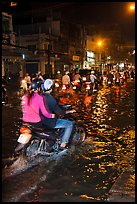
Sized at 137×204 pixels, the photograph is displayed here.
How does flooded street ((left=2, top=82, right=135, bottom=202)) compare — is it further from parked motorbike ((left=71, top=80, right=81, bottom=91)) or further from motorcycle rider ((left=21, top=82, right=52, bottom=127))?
parked motorbike ((left=71, top=80, right=81, bottom=91))

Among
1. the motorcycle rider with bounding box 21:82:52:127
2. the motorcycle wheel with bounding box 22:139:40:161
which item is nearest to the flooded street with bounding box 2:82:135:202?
the motorcycle wheel with bounding box 22:139:40:161


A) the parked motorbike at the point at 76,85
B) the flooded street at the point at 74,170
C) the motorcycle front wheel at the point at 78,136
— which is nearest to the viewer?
the flooded street at the point at 74,170

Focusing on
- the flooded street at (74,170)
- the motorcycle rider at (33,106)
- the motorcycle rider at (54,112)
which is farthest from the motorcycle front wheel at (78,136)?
the motorcycle rider at (33,106)

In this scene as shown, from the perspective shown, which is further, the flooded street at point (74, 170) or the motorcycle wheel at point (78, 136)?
the motorcycle wheel at point (78, 136)

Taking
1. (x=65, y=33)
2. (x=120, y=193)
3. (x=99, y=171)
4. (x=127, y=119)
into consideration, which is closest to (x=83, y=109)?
(x=127, y=119)

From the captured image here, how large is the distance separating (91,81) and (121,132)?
638 inches

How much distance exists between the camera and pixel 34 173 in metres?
6.08

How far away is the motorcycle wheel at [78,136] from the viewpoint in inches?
325

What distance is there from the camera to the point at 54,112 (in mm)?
7387

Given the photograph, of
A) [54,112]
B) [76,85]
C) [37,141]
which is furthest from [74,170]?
[76,85]

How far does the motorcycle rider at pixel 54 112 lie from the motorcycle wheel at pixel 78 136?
0.76 metres

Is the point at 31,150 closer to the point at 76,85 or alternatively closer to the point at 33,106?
the point at 33,106

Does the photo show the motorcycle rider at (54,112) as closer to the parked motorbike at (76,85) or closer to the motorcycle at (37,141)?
the motorcycle at (37,141)

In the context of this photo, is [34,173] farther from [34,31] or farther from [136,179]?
[34,31]
